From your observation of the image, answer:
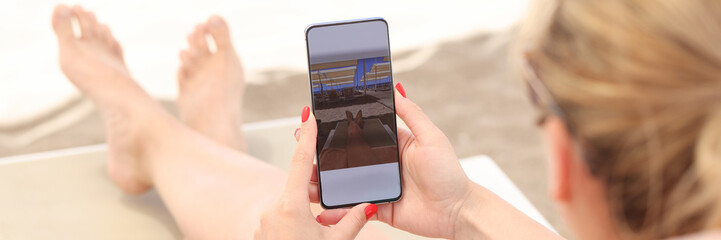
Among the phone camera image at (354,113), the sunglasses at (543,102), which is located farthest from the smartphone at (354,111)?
the sunglasses at (543,102)

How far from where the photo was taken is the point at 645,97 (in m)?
0.39

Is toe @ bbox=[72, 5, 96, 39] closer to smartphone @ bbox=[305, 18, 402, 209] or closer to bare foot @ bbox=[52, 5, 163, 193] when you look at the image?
bare foot @ bbox=[52, 5, 163, 193]

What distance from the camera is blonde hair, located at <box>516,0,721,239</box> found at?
381 millimetres

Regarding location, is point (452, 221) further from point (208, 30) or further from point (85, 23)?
point (85, 23)

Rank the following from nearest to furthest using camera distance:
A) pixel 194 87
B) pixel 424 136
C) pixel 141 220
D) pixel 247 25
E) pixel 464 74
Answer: pixel 424 136 < pixel 141 220 < pixel 194 87 < pixel 464 74 < pixel 247 25

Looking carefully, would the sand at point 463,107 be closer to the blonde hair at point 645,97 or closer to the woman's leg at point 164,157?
the woman's leg at point 164,157

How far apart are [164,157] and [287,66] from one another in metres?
0.93

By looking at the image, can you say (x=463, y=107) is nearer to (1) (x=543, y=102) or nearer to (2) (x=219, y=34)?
(2) (x=219, y=34)

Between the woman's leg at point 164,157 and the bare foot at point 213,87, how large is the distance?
0.08 meters

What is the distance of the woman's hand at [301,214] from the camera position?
639 millimetres

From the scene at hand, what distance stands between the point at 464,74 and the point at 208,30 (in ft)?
2.87

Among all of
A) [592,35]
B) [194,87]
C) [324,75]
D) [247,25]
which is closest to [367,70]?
[324,75]

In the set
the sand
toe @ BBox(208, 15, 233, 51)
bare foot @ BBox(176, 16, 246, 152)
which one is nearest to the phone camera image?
bare foot @ BBox(176, 16, 246, 152)

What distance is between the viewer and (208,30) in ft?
4.09
